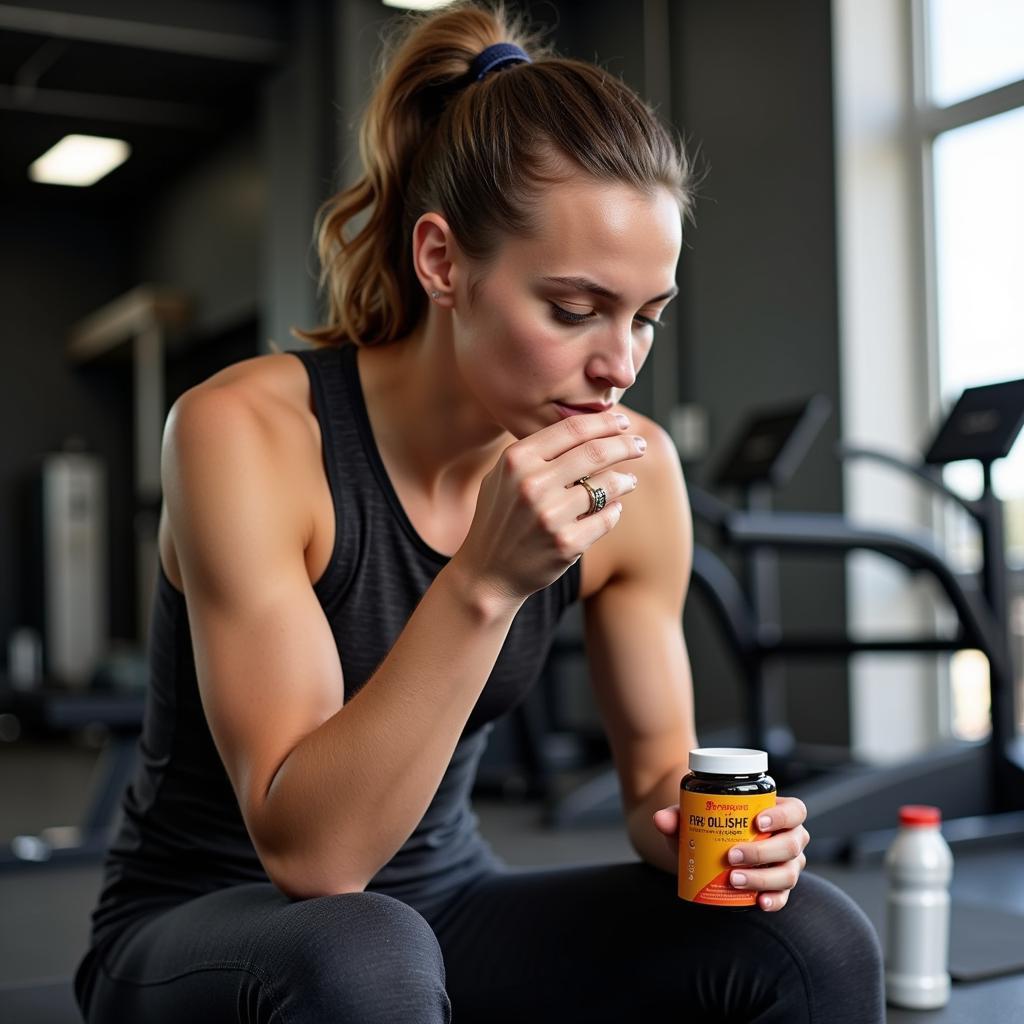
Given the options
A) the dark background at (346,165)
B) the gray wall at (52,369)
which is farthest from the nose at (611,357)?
the gray wall at (52,369)

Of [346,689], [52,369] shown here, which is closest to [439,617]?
[346,689]

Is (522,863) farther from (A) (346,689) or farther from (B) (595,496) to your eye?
(B) (595,496)

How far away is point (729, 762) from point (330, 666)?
34 centimetres

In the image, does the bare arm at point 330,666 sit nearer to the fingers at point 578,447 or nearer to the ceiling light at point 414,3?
the fingers at point 578,447

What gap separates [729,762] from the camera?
1063 mm

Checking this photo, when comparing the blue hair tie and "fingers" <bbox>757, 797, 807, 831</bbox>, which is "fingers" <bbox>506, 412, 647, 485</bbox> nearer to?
"fingers" <bbox>757, 797, 807, 831</bbox>

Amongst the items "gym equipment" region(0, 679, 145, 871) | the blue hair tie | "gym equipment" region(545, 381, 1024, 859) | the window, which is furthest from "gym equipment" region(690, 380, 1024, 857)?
the blue hair tie

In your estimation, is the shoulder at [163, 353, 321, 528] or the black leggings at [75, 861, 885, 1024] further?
the shoulder at [163, 353, 321, 528]

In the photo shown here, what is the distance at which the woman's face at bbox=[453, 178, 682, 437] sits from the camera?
114cm

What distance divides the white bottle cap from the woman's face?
1.02ft

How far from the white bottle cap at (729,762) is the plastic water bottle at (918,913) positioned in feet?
2.14

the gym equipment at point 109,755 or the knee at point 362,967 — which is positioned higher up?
the knee at point 362,967

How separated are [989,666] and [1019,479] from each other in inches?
32.0

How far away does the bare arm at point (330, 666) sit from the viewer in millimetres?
1040
